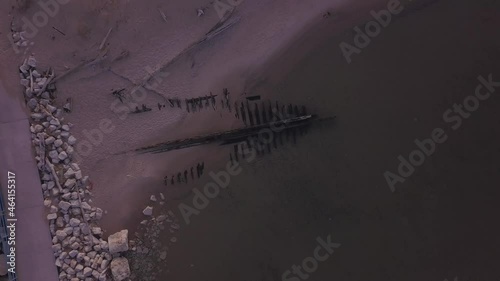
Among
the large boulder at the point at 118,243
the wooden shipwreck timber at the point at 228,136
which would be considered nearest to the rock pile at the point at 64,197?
the large boulder at the point at 118,243

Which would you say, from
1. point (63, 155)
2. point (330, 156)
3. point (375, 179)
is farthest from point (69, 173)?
point (375, 179)

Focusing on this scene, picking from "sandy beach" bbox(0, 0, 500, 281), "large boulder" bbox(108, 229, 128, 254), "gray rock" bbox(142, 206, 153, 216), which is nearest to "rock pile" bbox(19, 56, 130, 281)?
"large boulder" bbox(108, 229, 128, 254)

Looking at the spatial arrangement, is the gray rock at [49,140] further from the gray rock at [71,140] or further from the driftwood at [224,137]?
the driftwood at [224,137]

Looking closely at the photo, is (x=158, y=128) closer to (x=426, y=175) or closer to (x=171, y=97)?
(x=171, y=97)

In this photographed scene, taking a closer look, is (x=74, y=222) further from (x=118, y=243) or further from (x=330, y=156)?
(x=330, y=156)

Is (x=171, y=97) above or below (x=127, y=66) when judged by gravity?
below

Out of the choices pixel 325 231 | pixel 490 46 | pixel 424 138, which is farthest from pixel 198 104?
pixel 490 46
